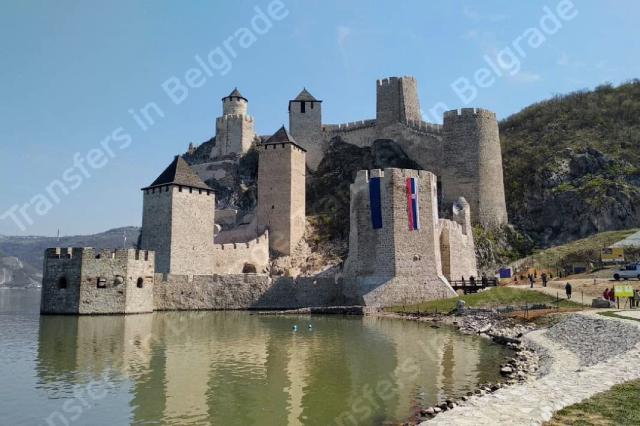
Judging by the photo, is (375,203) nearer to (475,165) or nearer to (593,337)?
(475,165)

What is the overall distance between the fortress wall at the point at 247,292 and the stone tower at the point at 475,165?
12527 mm

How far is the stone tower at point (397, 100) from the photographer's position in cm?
4225

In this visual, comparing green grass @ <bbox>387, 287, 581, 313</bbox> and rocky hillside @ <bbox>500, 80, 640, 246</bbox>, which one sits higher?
rocky hillside @ <bbox>500, 80, 640, 246</bbox>

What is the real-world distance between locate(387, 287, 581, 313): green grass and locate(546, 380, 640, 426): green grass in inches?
597

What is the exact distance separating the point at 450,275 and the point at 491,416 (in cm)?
2367

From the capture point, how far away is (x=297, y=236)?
37438 mm

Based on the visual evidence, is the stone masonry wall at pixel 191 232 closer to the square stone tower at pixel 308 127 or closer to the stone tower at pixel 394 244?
the stone tower at pixel 394 244

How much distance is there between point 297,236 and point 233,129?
16105 mm

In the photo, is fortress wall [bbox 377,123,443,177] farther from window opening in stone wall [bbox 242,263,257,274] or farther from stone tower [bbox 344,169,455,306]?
window opening in stone wall [bbox 242,263,257,274]

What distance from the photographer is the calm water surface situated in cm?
988

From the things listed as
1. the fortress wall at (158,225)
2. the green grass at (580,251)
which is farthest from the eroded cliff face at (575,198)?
the fortress wall at (158,225)

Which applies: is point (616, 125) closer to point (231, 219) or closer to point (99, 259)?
point (231, 219)

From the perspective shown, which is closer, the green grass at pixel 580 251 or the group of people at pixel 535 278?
the group of people at pixel 535 278

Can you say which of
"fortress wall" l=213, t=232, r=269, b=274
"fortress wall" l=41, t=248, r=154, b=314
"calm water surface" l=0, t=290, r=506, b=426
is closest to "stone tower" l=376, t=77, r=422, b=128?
"fortress wall" l=213, t=232, r=269, b=274
